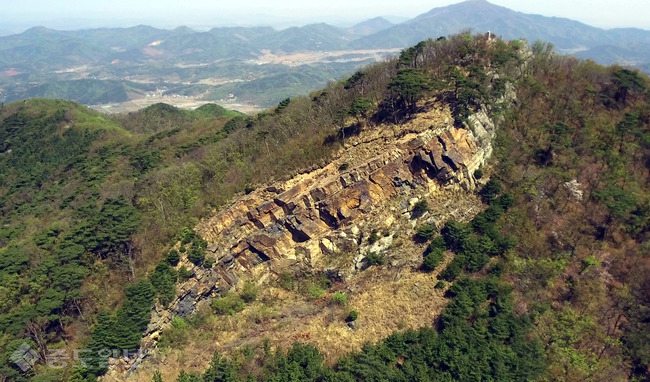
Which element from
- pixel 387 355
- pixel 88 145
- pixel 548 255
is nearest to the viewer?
pixel 387 355

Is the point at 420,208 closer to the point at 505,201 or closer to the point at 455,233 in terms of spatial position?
the point at 455,233

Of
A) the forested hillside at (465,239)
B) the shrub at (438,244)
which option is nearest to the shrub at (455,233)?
the forested hillside at (465,239)

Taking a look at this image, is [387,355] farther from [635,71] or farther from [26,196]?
[26,196]

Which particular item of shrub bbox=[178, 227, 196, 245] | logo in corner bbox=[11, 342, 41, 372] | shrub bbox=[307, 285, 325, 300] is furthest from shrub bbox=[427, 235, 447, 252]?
logo in corner bbox=[11, 342, 41, 372]

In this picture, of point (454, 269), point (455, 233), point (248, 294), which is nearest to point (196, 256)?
point (248, 294)

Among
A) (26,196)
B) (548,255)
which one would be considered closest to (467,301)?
(548,255)

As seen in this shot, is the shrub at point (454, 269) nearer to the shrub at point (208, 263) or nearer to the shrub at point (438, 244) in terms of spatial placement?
the shrub at point (438, 244)

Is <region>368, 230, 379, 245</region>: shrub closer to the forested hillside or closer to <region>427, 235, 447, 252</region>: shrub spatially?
the forested hillside
